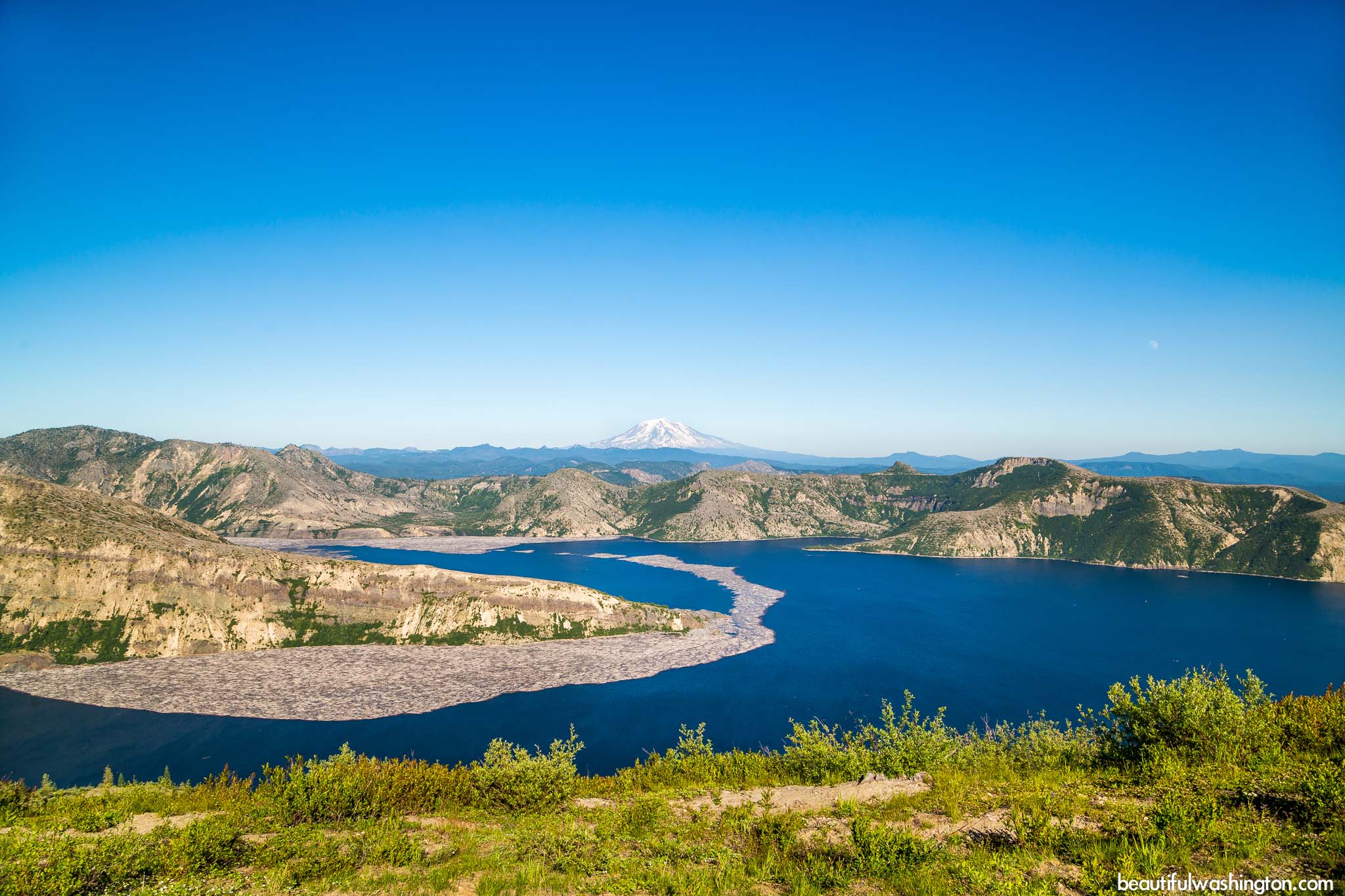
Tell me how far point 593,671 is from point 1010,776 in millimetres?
101095

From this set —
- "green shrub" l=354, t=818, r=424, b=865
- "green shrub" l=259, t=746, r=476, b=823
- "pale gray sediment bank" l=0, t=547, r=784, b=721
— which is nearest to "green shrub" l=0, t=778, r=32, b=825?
"green shrub" l=259, t=746, r=476, b=823

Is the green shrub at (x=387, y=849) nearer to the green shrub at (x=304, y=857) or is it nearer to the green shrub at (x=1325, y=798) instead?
the green shrub at (x=304, y=857)

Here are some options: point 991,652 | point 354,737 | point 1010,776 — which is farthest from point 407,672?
point 991,652

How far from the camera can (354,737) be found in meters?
87.6

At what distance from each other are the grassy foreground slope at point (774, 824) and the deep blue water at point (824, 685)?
50.3 m

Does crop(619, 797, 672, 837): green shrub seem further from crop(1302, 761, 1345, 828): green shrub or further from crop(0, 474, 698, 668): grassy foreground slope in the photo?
crop(0, 474, 698, 668): grassy foreground slope

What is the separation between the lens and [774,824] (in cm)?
2569

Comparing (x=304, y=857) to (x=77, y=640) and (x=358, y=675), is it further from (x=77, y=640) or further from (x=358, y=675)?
(x=77, y=640)

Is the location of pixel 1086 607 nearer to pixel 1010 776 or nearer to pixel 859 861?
pixel 1010 776

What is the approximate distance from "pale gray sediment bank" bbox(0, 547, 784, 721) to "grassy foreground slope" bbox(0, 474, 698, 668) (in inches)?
196

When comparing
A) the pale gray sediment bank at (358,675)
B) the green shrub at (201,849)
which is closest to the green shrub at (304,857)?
the green shrub at (201,849)

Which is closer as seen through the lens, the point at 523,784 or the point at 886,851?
the point at 886,851

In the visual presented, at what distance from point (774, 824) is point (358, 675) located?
→ 118 metres

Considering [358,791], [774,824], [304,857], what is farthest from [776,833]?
[358,791]
